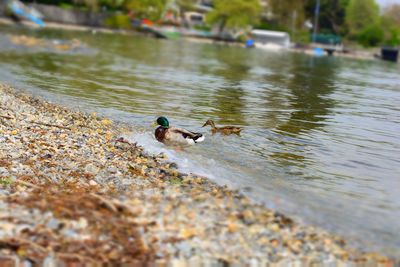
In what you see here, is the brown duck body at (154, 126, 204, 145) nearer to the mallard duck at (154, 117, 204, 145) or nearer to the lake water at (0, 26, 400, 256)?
the mallard duck at (154, 117, 204, 145)

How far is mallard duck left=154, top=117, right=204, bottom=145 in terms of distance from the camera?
12.6 m

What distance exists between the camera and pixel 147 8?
106 m

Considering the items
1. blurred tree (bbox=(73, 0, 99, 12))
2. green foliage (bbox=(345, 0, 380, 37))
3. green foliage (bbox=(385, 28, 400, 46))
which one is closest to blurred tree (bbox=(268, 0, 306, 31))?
green foliage (bbox=(345, 0, 380, 37))

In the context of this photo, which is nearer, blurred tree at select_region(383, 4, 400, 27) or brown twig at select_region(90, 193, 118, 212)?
brown twig at select_region(90, 193, 118, 212)

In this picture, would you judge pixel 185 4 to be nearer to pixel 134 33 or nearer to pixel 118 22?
pixel 118 22

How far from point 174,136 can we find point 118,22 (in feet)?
307

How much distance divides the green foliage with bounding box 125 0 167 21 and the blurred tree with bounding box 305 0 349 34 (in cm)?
4637

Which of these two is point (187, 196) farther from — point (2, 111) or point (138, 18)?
point (138, 18)

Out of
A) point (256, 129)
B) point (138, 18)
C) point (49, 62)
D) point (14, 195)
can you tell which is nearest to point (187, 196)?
point (14, 195)

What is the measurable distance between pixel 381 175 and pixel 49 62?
85.8ft

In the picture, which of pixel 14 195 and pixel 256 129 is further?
pixel 256 129

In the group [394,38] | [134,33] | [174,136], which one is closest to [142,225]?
[174,136]

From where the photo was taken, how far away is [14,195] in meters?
7.41

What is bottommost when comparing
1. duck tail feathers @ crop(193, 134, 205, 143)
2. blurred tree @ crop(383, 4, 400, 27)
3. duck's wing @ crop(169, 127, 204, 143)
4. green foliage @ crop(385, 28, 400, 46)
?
duck tail feathers @ crop(193, 134, 205, 143)
